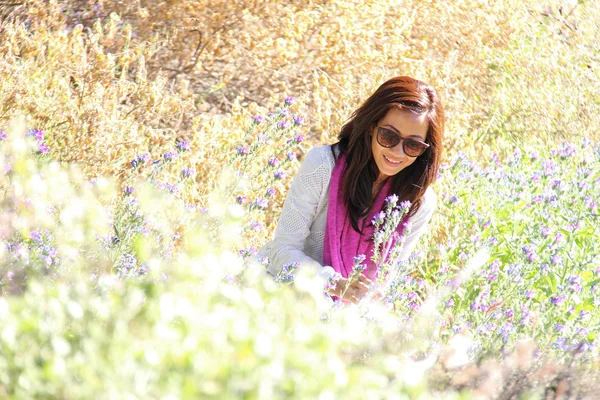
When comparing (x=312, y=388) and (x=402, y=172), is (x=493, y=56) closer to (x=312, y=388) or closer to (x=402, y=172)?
(x=402, y=172)

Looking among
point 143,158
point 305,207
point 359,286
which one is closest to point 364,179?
point 305,207

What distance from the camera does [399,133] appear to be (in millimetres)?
2695

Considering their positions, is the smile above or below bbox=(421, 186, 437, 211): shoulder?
above

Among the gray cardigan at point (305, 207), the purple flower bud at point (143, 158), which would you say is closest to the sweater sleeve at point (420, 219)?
the gray cardigan at point (305, 207)

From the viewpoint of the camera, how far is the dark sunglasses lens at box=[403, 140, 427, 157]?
106 inches

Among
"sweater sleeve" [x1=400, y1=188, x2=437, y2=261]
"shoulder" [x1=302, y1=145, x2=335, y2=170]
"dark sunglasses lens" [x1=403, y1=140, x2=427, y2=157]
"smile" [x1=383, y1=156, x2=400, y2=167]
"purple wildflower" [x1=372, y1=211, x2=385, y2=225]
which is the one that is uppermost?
"dark sunglasses lens" [x1=403, y1=140, x2=427, y2=157]

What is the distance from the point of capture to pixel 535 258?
2775 mm

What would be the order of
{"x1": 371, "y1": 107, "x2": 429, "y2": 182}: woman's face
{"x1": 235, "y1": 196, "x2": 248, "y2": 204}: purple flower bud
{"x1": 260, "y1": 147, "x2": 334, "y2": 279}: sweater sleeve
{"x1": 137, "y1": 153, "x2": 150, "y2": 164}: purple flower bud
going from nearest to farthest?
1. {"x1": 137, "y1": 153, "x2": 150, "y2": 164}: purple flower bud
2. {"x1": 235, "y1": 196, "x2": 248, "y2": 204}: purple flower bud
3. {"x1": 371, "y1": 107, "x2": 429, "y2": 182}: woman's face
4. {"x1": 260, "y1": 147, "x2": 334, "y2": 279}: sweater sleeve

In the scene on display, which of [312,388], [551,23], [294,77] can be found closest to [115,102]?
[294,77]

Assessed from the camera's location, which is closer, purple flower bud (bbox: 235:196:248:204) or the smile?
purple flower bud (bbox: 235:196:248:204)

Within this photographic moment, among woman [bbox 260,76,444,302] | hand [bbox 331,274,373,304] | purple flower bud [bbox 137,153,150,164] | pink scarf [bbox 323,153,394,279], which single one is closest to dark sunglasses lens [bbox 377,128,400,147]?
woman [bbox 260,76,444,302]

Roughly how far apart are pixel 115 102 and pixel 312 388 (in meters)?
2.87

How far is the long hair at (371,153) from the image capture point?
107 inches

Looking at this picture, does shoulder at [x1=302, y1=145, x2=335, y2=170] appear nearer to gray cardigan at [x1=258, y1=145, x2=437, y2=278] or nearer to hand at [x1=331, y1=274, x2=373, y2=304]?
gray cardigan at [x1=258, y1=145, x2=437, y2=278]
